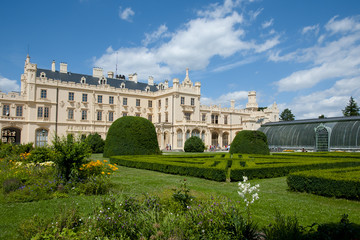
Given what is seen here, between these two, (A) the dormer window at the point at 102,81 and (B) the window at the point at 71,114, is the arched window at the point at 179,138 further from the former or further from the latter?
(B) the window at the point at 71,114

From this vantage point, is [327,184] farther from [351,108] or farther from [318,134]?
[351,108]

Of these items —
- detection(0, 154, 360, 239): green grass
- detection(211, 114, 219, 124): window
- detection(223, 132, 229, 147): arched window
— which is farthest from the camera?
detection(223, 132, 229, 147): arched window

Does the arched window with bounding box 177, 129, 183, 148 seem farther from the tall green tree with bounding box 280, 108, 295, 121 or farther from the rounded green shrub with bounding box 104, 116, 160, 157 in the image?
the tall green tree with bounding box 280, 108, 295, 121

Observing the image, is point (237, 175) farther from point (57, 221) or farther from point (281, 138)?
point (281, 138)

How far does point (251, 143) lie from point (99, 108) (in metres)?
30.7

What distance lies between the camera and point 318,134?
121 ft

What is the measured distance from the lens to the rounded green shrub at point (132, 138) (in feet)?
73.5

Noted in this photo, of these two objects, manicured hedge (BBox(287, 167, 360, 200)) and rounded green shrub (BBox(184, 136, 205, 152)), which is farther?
rounded green shrub (BBox(184, 136, 205, 152))

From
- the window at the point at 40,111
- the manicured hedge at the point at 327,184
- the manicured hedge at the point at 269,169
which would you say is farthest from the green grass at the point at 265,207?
the window at the point at 40,111

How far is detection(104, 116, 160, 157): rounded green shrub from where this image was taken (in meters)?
22.4

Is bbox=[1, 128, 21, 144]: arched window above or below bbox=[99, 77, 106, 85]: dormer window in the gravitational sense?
below

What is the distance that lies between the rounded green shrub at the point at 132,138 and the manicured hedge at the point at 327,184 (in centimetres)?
1346

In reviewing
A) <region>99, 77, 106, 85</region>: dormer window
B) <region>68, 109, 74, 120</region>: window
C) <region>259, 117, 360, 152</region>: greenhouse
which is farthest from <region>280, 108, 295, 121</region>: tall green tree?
<region>68, 109, 74, 120</region>: window

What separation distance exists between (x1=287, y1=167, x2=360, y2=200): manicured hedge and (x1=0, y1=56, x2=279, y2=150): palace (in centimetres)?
3364
